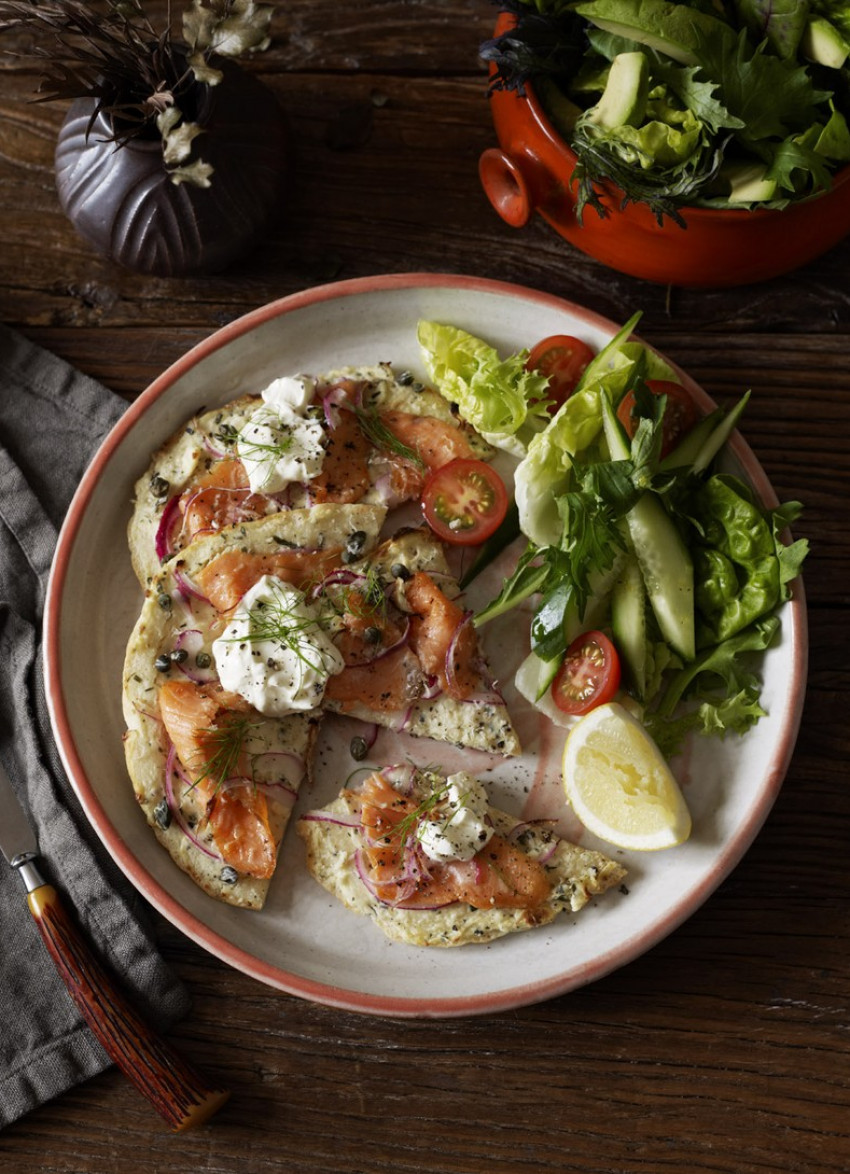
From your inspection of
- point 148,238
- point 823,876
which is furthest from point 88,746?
point 823,876

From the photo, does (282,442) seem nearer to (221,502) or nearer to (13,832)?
(221,502)

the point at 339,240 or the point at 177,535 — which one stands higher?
the point at 339,240

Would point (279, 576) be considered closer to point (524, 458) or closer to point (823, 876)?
point (524, 458)

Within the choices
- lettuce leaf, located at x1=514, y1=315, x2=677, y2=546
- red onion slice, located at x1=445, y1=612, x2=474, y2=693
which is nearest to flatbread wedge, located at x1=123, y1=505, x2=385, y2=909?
red onion slice, located at x1=445, y1=612, x2=474, y2=693

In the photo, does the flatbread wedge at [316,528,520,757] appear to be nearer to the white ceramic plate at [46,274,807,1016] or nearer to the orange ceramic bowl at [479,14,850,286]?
the white ceramic plate at [46,274,807,1016]

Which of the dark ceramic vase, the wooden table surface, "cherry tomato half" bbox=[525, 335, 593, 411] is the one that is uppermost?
the dark ceramic vase

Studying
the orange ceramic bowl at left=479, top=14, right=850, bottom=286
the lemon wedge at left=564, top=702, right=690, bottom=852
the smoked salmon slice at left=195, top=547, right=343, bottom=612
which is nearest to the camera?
the orange ceramic bowl at left=479, top=14, right=850, bottom=286

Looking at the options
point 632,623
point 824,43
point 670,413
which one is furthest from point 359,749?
point 824,43
